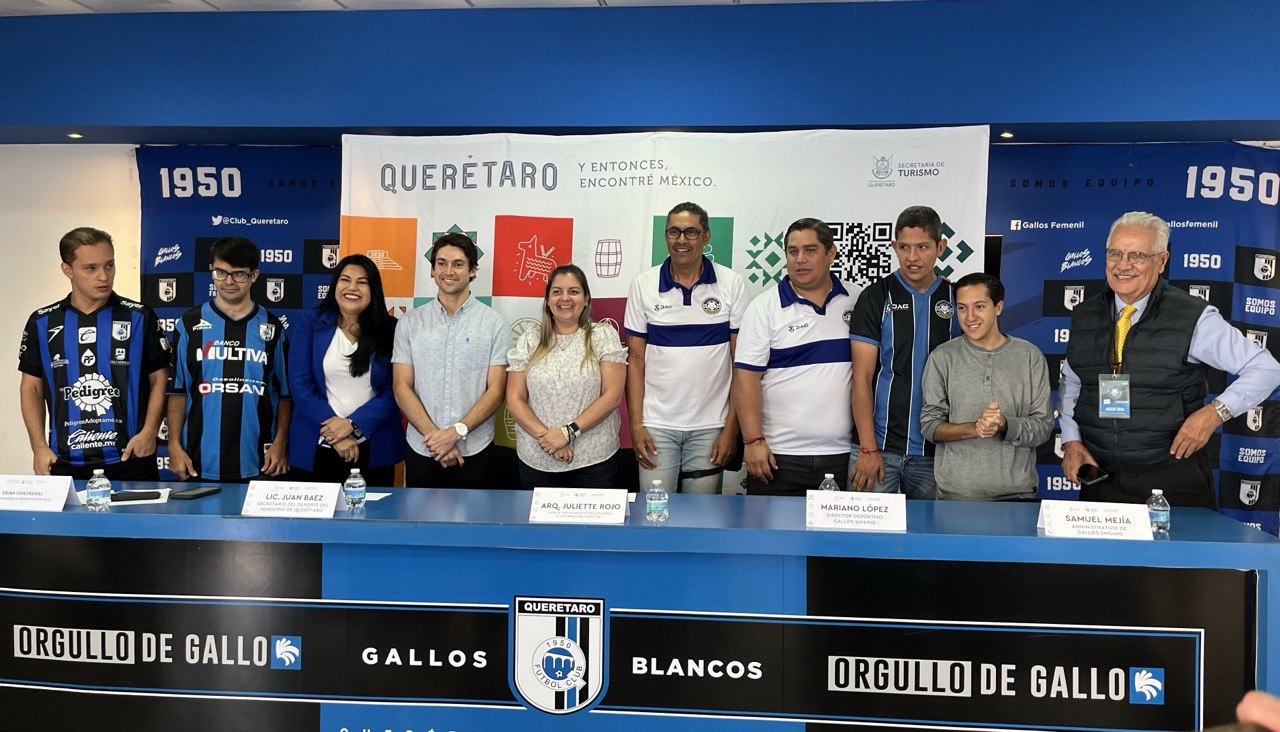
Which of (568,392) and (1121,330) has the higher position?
(1121,330)

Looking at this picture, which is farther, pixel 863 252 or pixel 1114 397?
Result: pixel 863 252

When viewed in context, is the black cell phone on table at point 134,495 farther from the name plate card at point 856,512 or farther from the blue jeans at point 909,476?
the blue jeans at point 909,476

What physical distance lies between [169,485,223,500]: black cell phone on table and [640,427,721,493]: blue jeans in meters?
1.41

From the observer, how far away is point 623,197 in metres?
3.73

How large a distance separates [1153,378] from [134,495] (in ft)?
8.90

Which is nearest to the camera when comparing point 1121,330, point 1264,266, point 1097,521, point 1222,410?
point 1097,521

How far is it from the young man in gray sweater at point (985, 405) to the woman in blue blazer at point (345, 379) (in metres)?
1.84

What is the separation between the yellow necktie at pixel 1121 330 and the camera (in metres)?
2.62

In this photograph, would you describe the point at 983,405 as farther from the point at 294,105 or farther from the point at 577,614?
the point at 294,105

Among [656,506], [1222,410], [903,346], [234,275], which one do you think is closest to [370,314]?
[234,275]

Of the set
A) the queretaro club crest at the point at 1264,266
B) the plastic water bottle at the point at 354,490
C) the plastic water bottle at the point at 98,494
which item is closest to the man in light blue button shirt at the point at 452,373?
the plastic water bottle at the point at 354,490

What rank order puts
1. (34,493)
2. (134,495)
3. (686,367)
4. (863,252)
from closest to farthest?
(34,493) < (134,495) < (686,367) < (863,252)

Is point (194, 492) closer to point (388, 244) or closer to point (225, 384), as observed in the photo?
point (225, 384)

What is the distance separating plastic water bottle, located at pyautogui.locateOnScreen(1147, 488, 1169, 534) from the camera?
78.3 inches
